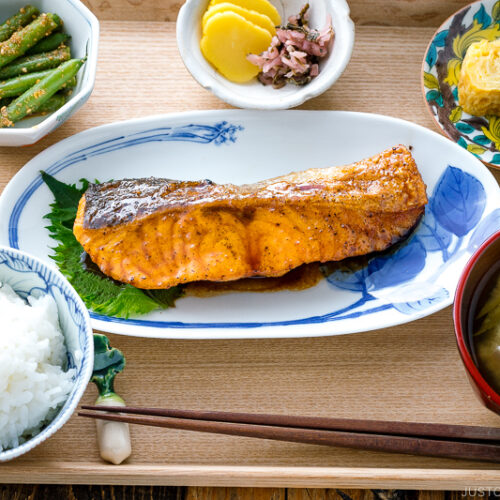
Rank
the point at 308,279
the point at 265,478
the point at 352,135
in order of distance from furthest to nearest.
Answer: the point at 352,135 < the point at 308,279 < the point at 265,478

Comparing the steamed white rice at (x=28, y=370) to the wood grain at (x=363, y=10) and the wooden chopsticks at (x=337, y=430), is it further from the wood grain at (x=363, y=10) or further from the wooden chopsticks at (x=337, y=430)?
the wood grain at (x=363, y=10)

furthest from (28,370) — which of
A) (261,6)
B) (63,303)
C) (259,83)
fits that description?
(261,6)

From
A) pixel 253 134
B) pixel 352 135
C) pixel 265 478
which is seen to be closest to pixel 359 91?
pixel 352 135

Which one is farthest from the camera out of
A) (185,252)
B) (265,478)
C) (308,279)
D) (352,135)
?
(352,135)

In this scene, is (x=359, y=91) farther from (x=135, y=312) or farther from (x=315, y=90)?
(x=135, y=312)

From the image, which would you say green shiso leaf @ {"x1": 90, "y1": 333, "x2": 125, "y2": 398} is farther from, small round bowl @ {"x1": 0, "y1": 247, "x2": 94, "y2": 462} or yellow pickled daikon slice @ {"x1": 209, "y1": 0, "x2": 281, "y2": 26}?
yellow pickled daikon slice @ {"x1": 209, "y1": 0, "x2": 281, "y2": 26}

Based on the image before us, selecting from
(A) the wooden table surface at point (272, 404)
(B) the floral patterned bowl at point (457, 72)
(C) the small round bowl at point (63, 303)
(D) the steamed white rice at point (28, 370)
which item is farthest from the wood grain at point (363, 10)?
(D) the steamed white rice at point (28, 370)

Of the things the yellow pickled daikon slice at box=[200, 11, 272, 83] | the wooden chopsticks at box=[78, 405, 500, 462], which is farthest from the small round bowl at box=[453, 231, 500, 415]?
the yellow pickled daikon slice at box=[200, 11, 272, 83]
